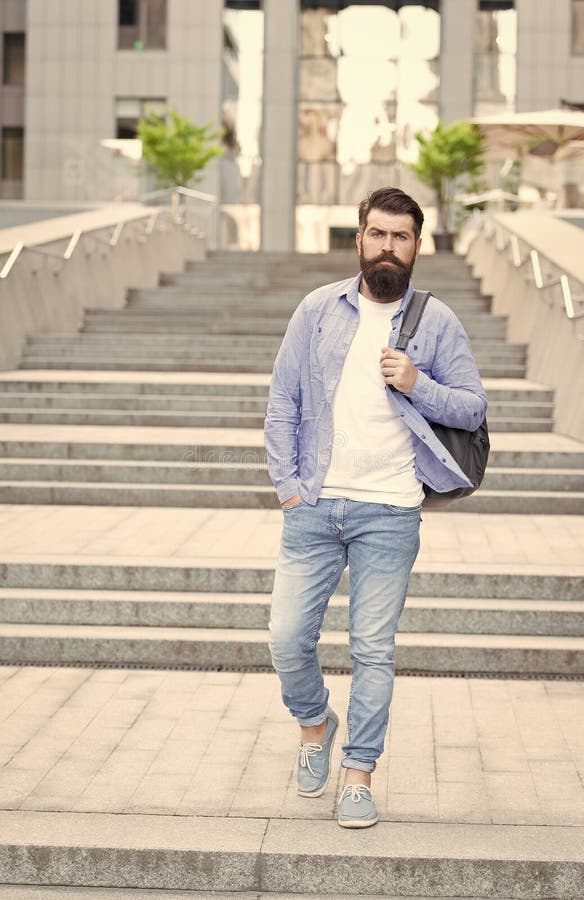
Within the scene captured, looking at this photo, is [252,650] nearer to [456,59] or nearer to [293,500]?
[293,500]

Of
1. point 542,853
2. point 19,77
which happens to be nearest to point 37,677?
point 542,853

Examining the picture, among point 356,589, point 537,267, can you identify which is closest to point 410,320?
point 356,589

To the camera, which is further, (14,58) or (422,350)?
(14,58)

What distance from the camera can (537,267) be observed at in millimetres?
13891

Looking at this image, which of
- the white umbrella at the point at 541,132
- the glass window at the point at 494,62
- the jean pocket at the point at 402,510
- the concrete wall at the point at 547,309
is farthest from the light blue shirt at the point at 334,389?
the glass window at the point at 494,62

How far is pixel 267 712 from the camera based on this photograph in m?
5.79

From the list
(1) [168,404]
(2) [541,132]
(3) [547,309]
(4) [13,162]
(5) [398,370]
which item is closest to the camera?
(5) [398,370]

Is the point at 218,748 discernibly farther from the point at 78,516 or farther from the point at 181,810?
the point at 78,516

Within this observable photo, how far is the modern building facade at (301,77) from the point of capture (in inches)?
1544

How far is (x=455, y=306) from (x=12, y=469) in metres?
8.81

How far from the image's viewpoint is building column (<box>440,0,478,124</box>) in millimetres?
39125

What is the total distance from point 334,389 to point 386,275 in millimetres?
424

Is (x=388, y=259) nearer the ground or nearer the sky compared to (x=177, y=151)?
nearer the ground

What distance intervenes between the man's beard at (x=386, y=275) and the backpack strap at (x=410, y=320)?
6 centimetres
